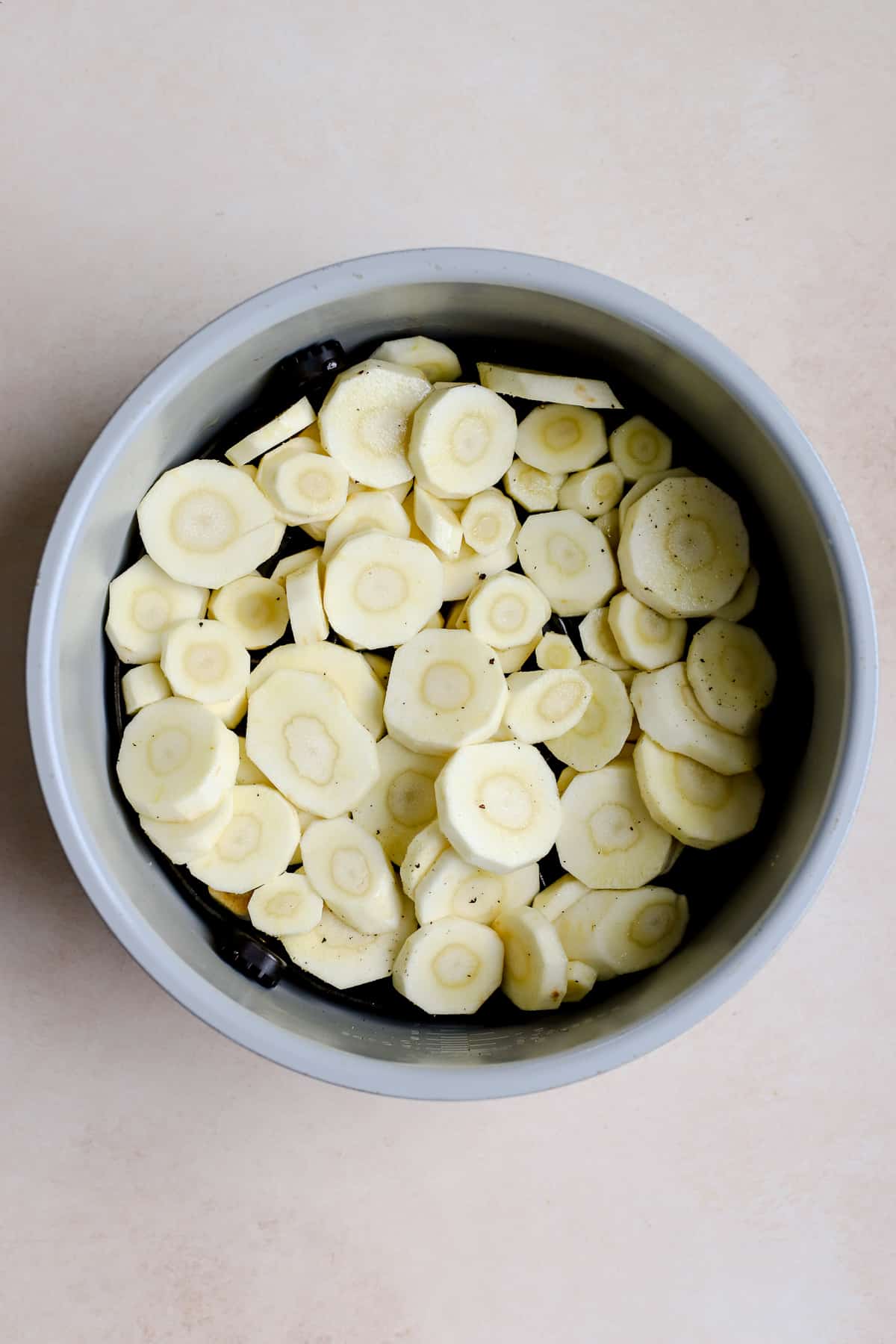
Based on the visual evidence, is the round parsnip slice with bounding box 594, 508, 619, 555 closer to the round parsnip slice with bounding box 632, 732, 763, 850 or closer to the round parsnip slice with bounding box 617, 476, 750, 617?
the round parsnip slice with bounding box 617, 476, 750, 617

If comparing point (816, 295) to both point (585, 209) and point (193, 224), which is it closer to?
point (585, 209)

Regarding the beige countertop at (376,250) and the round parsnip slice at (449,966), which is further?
the beige countertop at (376,250)

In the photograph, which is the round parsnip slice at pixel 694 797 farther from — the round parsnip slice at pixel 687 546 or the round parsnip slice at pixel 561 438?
the round parsnip slice at pixel 561 438

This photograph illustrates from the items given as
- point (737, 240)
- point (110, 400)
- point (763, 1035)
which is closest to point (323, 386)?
point (110, 400)

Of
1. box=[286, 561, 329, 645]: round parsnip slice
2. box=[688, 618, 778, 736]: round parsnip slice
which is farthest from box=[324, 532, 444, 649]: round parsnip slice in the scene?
box=[688, 618, 778, 736]: round parsnip slice

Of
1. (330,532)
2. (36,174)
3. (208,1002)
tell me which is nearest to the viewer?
(208,1002)

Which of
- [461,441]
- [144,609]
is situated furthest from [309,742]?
[461,441]

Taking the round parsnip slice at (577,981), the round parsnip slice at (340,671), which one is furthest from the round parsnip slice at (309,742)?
the round parsnip slice at (577,981)

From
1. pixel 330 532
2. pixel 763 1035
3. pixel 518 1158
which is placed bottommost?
pixel 518 1158
